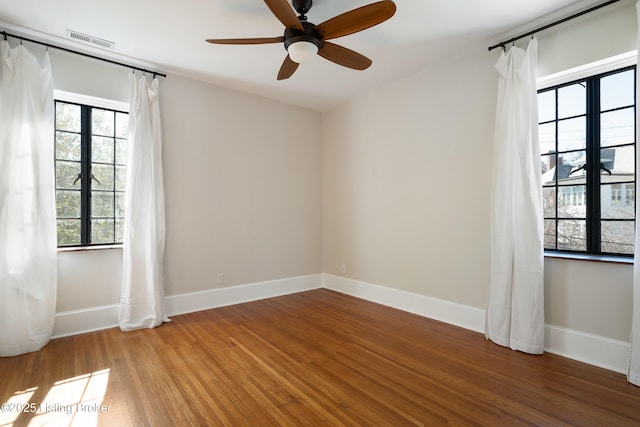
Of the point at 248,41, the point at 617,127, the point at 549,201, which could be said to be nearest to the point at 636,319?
the point at 549,201

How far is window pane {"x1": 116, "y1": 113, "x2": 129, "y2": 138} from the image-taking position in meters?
3.58

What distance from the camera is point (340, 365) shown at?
100 inches

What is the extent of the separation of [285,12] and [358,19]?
49cm

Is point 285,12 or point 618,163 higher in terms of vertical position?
point 285,12

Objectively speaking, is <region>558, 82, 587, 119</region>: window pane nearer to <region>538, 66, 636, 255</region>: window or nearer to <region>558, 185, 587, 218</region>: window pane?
<region>538, 66, 636, 255</region>: window

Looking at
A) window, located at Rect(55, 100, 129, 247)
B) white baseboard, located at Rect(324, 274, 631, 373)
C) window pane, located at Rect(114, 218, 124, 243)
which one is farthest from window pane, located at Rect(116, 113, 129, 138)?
white baseboard, located at Rect(324, 274, 631, 373)

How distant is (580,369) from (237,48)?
416cm

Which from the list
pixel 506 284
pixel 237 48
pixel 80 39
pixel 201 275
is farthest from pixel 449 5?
pixel 201 275

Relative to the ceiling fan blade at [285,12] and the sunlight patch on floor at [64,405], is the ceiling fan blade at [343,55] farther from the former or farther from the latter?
the sunlight patch on floor at [64,405]

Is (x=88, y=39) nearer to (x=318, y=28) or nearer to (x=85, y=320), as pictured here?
(x=318, y=28)

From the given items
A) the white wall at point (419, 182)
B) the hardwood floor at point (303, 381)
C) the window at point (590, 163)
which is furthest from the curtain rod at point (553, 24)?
the hardwood floor at point (303, 381)

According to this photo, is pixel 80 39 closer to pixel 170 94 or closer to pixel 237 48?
pixel 170 94

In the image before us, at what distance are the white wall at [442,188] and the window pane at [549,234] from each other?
0.24m

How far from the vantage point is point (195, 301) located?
396 centimetres
